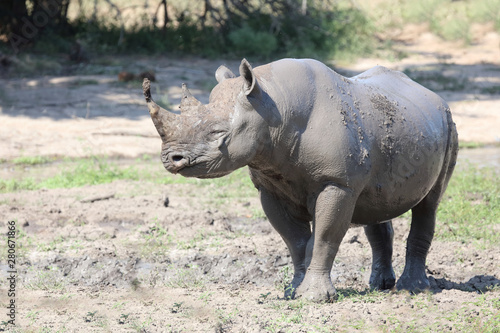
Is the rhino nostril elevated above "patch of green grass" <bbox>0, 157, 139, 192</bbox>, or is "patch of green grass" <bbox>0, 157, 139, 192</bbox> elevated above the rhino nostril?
the rhino nostril

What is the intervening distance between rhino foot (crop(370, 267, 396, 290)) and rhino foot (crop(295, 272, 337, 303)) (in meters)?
1.12

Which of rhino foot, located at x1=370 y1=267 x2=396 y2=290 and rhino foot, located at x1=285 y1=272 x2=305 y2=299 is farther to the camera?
rhino foot, located at x1=370 y1=267 x2=396 y2=290

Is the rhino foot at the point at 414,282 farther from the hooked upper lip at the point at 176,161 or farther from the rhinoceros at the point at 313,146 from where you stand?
the hooked upper lip at the point at 176,161

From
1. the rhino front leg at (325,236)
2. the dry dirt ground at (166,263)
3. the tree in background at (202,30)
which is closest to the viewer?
the dry dirt ground at (166,263)

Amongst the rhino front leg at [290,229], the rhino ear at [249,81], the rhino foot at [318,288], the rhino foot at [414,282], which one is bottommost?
the rhino foot at [414,282]

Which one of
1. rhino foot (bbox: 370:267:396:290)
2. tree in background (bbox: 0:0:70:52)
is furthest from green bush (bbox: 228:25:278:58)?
rhino foot (bbox: 370:267:396:290)

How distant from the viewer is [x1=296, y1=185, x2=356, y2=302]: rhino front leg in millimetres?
4613

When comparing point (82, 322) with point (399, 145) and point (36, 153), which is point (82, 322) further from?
point (36, 153)

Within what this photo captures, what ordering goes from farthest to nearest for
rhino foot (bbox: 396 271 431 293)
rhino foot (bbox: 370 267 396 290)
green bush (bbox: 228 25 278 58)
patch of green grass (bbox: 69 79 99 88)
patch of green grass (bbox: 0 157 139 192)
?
green bush (bbox: 228 25 278 58) → patch of green grass (bbox: 69 79 99 88) → patch of green grass (bbox: 0 157 139 192) → rhino foot (bbox: 370 267 396 290) → rhino foot (bbox: 396 271 431 293)

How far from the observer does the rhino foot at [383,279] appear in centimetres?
584

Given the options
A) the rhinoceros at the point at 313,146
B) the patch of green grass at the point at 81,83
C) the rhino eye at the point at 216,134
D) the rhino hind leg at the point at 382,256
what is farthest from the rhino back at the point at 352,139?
the patch of green grass at the point at 81,83

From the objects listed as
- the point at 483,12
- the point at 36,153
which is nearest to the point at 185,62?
the point at 36,153

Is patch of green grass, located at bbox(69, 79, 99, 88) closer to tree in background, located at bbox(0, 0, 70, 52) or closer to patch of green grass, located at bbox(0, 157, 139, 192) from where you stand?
tree in background, located at bbox(0, 0, 70, 52)

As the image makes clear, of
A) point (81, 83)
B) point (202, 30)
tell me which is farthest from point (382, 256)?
point (202, 30)
